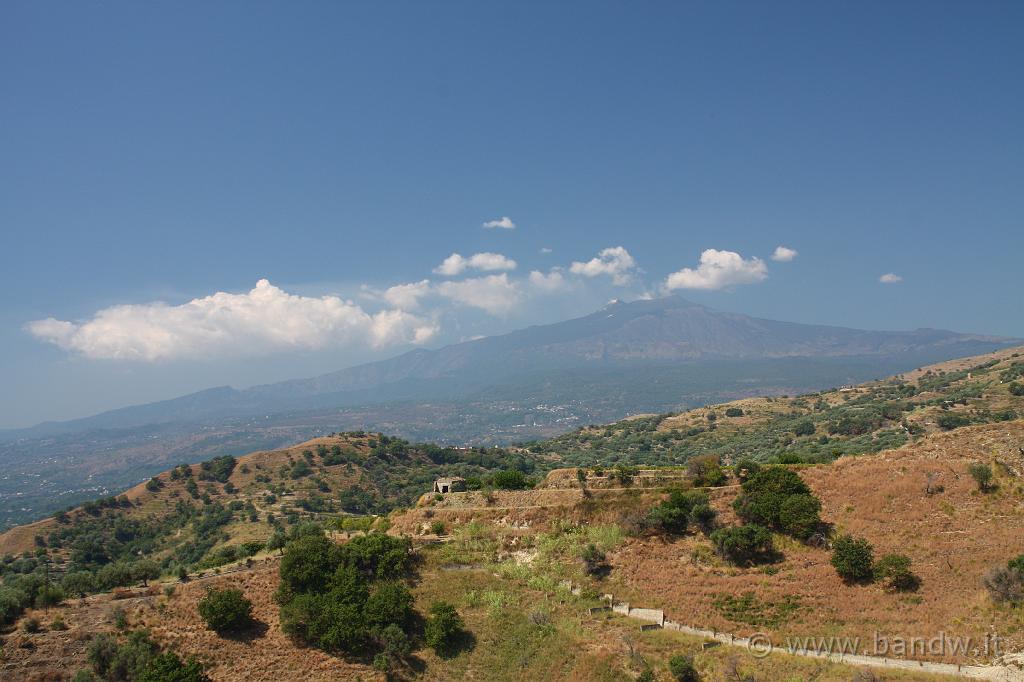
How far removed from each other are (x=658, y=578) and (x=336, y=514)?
5229 centimetres

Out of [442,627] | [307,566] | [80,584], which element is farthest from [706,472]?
[80,584]

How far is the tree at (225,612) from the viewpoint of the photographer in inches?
995

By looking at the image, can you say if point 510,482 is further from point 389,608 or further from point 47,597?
point 47,597

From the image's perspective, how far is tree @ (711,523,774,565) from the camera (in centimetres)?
2777

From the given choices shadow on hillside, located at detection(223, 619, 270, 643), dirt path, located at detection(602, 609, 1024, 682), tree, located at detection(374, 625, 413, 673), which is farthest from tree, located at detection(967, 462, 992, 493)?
shadow on hillside, located at detection(223, 619, 270, 643)

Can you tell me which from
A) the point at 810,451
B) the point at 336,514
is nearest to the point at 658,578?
the point at 810,451

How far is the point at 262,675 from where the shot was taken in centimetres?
2348

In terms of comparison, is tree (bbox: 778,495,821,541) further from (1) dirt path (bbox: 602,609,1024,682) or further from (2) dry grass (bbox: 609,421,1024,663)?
(1) dirt path (bbox: 602,609,1024,682)

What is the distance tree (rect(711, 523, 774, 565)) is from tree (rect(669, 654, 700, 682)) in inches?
344

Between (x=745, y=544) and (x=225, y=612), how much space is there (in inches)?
1025

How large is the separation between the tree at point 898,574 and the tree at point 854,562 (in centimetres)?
50

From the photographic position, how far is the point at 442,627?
81.7ft

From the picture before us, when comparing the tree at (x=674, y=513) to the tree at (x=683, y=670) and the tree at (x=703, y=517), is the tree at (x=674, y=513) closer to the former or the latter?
the tree at (x=703, y=517)

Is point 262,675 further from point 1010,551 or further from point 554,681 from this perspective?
point 1010,551
